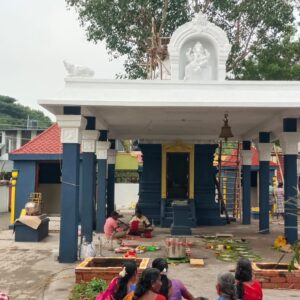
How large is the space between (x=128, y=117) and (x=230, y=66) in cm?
1110

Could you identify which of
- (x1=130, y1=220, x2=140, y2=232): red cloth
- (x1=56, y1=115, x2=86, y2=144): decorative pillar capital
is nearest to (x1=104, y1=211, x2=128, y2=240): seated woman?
(x1=130, y1=220, x2=140, y2=232): red cloth

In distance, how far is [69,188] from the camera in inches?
388

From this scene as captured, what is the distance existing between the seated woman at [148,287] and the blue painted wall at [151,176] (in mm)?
13011

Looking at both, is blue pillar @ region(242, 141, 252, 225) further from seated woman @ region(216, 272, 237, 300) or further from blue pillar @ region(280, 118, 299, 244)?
seated woman @ region(216, 272, 237, 300)

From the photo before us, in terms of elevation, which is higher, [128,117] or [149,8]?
[149,8]

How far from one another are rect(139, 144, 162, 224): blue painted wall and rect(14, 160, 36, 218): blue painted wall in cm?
423

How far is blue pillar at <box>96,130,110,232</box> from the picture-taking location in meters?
14.7

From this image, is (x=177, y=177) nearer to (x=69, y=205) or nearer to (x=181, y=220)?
(x=181, y=220)

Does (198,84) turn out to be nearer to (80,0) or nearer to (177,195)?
(177,195)

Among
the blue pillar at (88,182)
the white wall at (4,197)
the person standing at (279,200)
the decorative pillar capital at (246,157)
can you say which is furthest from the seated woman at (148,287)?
the white wall at (4,197)

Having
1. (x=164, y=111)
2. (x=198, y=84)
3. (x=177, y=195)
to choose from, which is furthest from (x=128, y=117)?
(x=177, y=195)

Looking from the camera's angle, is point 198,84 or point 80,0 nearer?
point 198,84

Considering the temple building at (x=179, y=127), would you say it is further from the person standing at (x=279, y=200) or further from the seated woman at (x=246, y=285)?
the person standing at (x=279, y=200)

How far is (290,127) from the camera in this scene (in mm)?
11461
